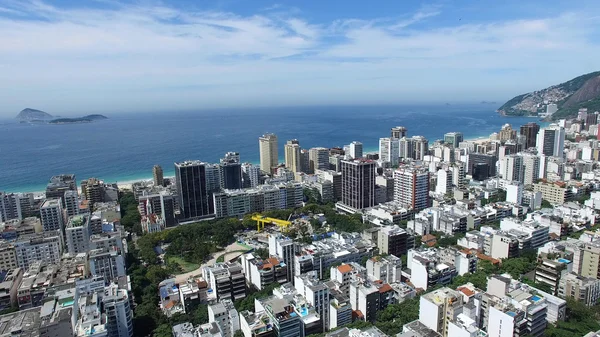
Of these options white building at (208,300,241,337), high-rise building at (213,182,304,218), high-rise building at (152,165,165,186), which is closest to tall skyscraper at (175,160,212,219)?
high-rise building at (213,182,304,218)

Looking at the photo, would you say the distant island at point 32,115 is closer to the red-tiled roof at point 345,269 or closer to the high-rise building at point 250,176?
the high-rise building at point 250,176

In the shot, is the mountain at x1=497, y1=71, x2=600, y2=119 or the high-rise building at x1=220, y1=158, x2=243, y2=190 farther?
the mountain at x1=497, y1=71, x2=600, y2=119

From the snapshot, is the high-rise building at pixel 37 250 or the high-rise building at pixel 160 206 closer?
the high-rise building at pixel 37 250

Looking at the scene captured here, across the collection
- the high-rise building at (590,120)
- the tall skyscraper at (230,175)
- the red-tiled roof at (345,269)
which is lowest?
the red-tiled roof at (345,269)

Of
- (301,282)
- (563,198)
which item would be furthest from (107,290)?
(563,198)

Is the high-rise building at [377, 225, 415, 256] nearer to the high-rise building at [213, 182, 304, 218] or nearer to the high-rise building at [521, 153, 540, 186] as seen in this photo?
the high-rise building at [213, 182, 304, 218]

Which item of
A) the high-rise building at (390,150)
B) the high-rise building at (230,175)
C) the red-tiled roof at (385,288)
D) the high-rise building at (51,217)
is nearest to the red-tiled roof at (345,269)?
the red-tiled roof at (385,288)
